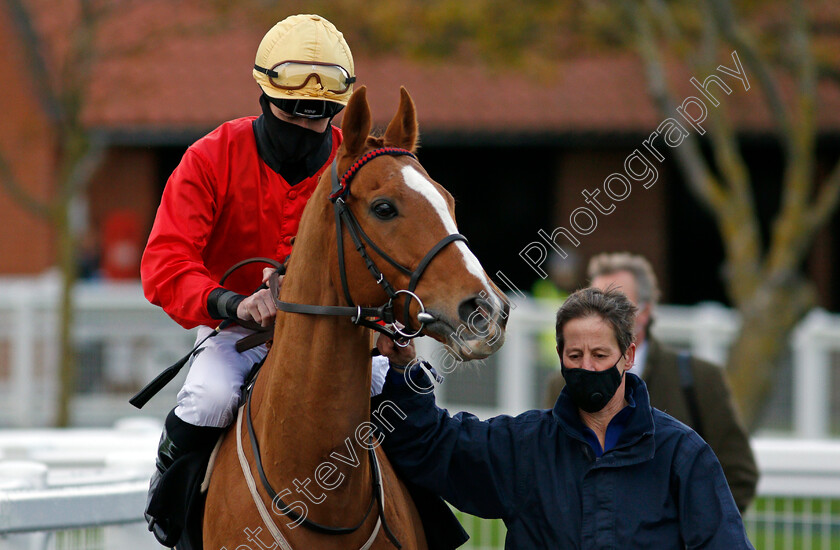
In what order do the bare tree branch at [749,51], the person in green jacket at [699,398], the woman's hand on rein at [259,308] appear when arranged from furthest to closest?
the bare tree branch at [749,51]
the person in green jacket at [699,398]
the woman's hand on rein at [259,308]

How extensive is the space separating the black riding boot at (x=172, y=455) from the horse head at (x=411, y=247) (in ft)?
2.48

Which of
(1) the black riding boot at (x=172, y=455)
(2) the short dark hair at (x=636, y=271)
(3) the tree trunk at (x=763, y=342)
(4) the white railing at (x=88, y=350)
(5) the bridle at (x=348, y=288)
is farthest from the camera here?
(4) the white railing at (x=88, y=350)

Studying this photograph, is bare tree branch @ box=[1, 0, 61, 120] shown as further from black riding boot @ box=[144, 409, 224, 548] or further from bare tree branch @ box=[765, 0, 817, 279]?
black riding boot @ box=[144, 409, 224, 548]

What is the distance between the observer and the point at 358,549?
299 cm

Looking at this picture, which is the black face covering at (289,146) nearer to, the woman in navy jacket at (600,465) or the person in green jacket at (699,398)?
the woman in navy jacket at (600,465)

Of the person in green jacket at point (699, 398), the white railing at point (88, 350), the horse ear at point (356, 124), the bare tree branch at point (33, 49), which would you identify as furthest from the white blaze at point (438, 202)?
the bare tree branch at point (33, 49)

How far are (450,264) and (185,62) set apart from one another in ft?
45.8

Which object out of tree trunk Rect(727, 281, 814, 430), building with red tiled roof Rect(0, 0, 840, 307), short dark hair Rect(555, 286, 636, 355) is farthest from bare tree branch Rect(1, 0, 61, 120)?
short dark hair Rect(555, 286, 636, 355)

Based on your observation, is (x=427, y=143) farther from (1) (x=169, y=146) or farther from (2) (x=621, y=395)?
(2) (x=621, y=395)

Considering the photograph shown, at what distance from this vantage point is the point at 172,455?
3.33 m

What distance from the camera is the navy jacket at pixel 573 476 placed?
274cm

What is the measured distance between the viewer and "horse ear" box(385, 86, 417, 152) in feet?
9.62

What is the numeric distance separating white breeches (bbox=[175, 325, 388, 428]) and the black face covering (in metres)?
0.53

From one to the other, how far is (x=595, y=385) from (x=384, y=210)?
0.71m
